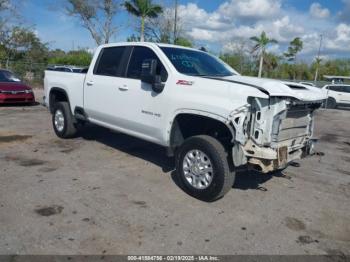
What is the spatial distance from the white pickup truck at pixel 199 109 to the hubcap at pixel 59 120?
3.39ft

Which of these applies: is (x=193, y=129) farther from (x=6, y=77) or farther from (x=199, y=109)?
(x=6, y=77)

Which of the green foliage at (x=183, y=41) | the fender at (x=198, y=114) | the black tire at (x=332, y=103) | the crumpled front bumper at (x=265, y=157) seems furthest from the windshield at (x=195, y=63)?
the green foliage at (x=183, y=41)

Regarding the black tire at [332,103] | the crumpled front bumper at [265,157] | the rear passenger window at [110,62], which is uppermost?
the rear passenger window at [110,62]

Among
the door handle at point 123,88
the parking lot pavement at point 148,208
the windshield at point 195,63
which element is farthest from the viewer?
the door handle at point 123,88

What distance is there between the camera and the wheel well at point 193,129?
4965mm

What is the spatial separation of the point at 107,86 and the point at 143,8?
2568 cm

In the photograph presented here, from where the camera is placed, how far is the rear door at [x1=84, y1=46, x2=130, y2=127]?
6.03 meters

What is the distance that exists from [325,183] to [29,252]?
4.59 m

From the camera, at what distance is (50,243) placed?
11.3 ft

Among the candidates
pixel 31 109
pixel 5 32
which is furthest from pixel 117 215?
pixel 5 32

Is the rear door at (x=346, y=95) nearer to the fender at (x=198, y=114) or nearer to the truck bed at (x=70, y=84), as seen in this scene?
the truck bed at (x=70, y=84)

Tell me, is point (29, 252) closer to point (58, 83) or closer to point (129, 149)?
point (129, 149)

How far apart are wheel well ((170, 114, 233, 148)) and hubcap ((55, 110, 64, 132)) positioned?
3.56 m

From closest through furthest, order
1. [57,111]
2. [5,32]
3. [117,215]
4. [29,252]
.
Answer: [29,252], [117,215], [57,111], [5,32]
